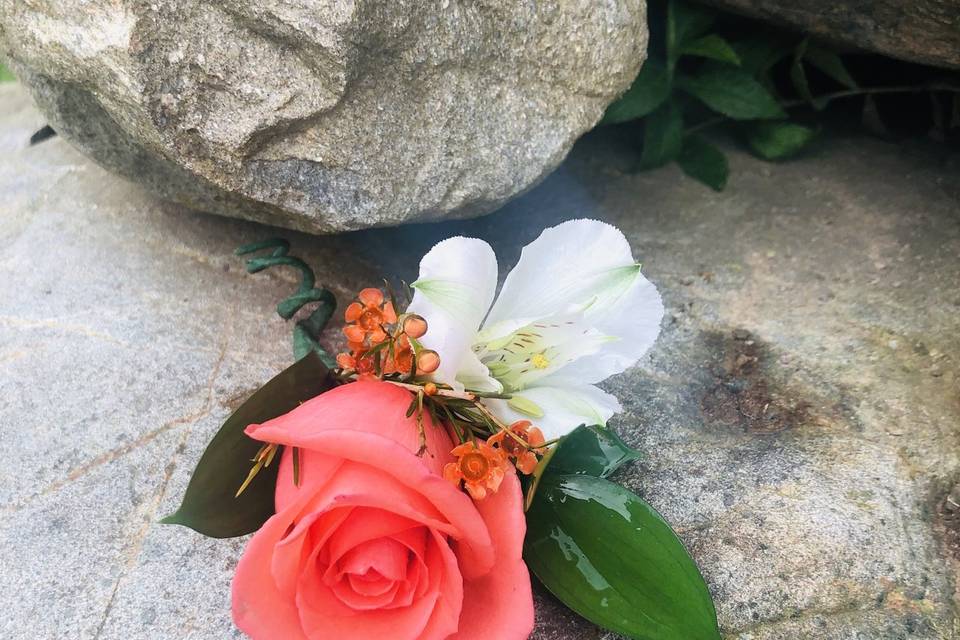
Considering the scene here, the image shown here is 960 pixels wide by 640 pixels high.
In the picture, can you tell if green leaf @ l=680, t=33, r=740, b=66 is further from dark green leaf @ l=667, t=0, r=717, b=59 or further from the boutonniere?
the boutonniere

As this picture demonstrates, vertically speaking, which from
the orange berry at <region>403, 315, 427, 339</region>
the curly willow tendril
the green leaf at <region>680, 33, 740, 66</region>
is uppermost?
the orange berry at <region>403, 315, 427, 339</region>

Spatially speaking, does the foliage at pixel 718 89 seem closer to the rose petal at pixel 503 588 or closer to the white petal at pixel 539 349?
the white petal at pixel 539 349

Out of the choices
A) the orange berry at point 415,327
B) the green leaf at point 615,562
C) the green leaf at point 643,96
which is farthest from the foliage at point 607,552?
the green leaf at point 643,96

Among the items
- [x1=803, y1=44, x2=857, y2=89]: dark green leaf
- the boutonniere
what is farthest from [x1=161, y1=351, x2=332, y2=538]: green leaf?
[x1=803, y1=44, x2=857, y2=89]: dark green leaf

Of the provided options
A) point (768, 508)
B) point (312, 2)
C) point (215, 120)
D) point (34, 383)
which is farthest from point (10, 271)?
point (768, 508)

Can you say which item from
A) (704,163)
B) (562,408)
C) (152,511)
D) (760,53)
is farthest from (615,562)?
(760,53)

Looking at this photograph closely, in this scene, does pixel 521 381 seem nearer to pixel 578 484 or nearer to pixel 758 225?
pixel 578 484

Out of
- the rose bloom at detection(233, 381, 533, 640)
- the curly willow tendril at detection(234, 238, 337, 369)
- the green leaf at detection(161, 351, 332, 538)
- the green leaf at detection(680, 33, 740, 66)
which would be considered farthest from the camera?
the green leaf at detection(680, 33, 740, 66)
